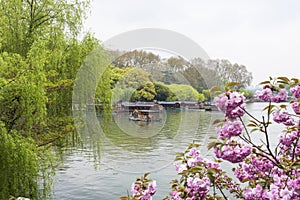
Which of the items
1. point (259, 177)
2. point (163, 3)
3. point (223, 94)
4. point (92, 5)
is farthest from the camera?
point (163, 3)

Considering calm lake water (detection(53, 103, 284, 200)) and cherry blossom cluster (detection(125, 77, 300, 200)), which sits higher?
cherry blossom cluster (detection(125, 77, 300, 200))

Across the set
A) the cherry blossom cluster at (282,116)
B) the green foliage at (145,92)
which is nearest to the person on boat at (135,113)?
the green foliage at (145,92)

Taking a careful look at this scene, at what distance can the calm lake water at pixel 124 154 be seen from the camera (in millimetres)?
6215

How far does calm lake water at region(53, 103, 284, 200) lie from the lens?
621 cm

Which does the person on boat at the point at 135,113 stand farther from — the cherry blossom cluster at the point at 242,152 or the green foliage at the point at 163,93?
the cherry blossom cluster at the point at 242,152

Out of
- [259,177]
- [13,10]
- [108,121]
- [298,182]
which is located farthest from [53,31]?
[298,182]

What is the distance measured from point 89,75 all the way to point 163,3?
4.77 m

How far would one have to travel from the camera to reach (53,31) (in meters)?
6.37

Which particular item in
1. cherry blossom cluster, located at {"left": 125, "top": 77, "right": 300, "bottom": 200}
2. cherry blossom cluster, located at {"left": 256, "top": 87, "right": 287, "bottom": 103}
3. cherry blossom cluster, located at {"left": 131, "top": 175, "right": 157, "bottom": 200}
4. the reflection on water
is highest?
cherry blossom cluster, located at {"left": 256, "top": 87, "right": 287, "bottom": 103}

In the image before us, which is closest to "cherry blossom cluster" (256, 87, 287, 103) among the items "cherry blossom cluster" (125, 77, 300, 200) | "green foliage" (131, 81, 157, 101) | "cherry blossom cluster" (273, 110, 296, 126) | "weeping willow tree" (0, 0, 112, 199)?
"cherry blossom cluster" (125, 77, 300, 200)

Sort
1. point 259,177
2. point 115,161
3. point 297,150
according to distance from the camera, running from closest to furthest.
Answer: point 297,150 < point 259,177 < point 115,161

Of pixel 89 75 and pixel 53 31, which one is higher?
pixel 53 31

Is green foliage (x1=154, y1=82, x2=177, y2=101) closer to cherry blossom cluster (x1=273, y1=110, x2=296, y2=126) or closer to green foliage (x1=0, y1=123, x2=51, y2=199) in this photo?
green foliage (x1=0, y1=123, x2=51, y2=199)

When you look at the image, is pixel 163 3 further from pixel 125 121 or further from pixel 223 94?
pixel 223 94
